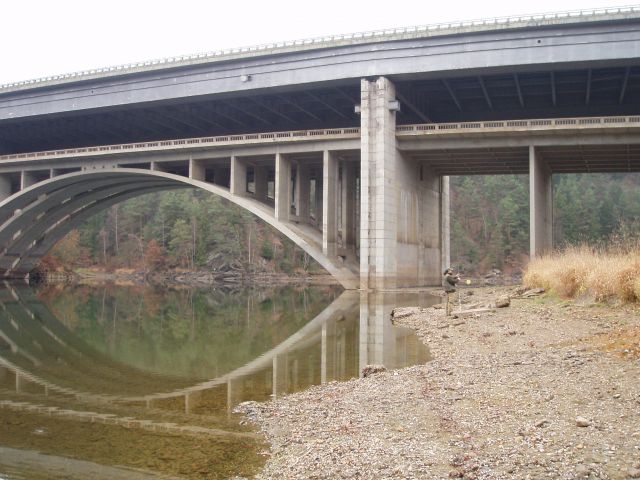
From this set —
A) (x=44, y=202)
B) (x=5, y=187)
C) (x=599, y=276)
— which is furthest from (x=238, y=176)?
(x=599, y=276)

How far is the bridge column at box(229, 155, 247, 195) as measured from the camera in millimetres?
40656

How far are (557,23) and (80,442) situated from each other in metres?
31.4

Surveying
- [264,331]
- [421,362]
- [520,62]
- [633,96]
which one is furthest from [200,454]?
[633,96]

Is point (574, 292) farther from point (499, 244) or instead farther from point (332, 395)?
point (499, 244)

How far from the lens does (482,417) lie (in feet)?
21.2

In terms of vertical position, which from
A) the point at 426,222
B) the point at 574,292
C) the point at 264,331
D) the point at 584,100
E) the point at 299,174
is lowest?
the point at 264,331

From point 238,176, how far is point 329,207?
720cm

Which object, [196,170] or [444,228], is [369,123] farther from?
[444,228]

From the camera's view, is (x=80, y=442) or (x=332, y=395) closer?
(x=80, y=442)

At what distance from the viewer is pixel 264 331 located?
19984 mm

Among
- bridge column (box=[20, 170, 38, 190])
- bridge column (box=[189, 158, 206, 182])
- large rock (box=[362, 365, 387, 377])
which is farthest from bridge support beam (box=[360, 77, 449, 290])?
bridge column (box=[20, 170, 38, 190])

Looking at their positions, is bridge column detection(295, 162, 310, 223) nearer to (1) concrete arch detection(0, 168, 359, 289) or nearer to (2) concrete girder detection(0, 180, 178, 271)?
(1) concrete arch detection(0, 168, 359, 289)

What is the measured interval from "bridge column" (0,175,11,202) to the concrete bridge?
2.01 ft

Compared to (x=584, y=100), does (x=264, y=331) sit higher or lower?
lower
